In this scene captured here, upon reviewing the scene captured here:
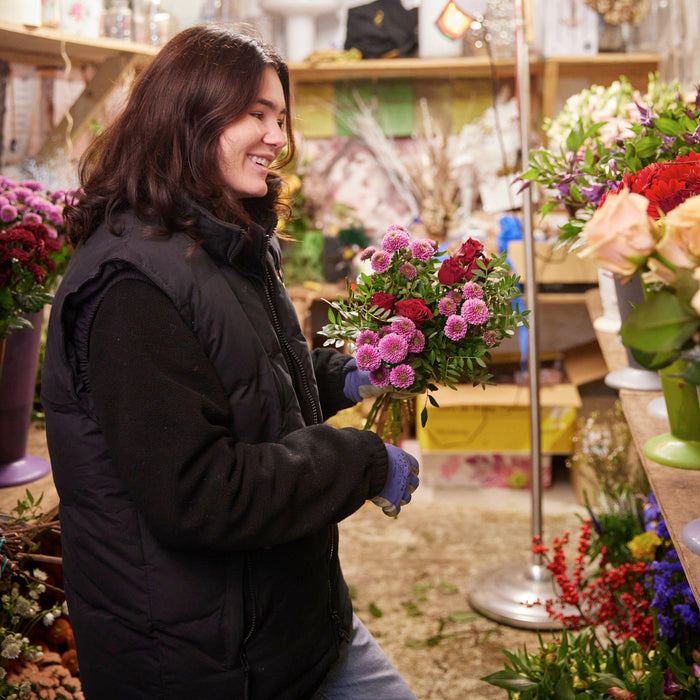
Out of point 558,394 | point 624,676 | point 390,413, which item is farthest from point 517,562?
point 390,413

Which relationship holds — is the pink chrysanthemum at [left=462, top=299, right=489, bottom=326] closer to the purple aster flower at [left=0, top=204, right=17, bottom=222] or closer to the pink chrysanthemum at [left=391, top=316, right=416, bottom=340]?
the pink chrysanthemum at [left=391, top=316, right=416, bottom=340]

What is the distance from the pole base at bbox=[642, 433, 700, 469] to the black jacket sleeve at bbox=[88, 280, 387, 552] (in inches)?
20.8

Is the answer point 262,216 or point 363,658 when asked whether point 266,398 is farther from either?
point 363,658

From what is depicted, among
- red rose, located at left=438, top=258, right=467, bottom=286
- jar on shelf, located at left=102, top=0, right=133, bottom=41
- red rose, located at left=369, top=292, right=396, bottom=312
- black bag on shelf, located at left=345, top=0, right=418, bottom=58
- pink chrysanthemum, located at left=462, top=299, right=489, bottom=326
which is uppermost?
black bag on shelf, located at left=345, top=0, right=418, bottom=58

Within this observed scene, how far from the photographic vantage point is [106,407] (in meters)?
1.17

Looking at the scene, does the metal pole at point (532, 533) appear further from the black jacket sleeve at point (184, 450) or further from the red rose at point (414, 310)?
the black jacket sleeve at point (184, 450)

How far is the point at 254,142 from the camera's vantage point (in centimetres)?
138

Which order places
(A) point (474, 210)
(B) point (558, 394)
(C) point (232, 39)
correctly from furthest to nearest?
1. (A) point (474, 210)
2. (B) point (558, 394)
3. (C) point (232, 39)

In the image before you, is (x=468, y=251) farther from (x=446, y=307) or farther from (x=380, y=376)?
(x=380, y=376)

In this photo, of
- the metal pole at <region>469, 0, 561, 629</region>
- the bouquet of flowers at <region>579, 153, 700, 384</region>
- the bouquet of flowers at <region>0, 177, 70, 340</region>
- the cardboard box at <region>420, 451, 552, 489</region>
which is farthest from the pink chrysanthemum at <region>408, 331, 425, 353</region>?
the cardboard box at <region>420, 451, 552, 489</region>

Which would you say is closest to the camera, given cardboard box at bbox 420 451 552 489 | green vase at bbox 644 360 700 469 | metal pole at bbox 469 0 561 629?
green vase at bbox 644 360 700 469

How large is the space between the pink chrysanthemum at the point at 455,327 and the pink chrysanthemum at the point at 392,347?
0.08 metres

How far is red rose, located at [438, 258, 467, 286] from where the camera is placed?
4.96 ft

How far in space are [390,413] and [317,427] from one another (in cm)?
46
